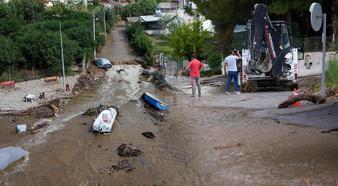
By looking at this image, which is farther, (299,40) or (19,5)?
(19,5)

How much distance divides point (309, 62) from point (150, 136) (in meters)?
15.2

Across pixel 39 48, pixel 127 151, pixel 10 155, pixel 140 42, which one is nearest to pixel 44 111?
pixel 10 155

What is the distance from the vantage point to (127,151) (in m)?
11.0

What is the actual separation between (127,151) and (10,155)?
2814 mm

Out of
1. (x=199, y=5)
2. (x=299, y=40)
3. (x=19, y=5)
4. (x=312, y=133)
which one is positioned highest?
(x=19, y=5)

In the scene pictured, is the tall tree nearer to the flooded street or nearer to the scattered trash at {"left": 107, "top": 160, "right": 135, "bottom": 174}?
the flooded street

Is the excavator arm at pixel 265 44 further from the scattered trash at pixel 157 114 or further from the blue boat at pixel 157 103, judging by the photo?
the scattered trash at pixel 157 114

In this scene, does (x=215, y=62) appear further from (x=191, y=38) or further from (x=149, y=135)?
(x=149, y=135)

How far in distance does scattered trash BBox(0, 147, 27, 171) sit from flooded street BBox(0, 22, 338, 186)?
24cm

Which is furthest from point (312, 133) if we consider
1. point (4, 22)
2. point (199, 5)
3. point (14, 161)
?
point (4, 22)

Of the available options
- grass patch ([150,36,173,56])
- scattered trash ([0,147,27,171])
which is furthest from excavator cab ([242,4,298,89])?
grass patch ([150,36,173,56])

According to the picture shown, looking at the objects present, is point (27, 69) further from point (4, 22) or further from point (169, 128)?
point (169, 128)

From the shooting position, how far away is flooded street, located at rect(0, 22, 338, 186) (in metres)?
8.09

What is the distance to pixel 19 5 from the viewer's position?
75.0 metres
